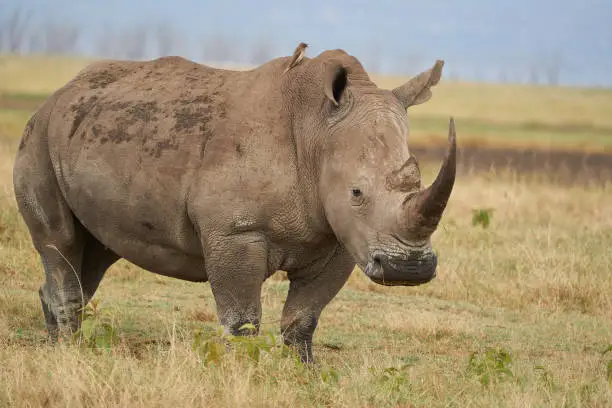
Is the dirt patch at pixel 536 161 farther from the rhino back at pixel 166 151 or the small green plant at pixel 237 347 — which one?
the small green plant at pixel 237 347

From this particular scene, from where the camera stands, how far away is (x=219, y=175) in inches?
242

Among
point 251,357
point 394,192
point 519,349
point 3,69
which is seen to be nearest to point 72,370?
point 251,357

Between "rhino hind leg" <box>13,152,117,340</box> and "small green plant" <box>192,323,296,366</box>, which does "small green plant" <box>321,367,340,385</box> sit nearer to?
"small green plant" <box>192,323,296,366</box>

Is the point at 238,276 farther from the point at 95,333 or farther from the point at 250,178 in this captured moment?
the point at 95,333

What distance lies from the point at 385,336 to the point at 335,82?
2.83m

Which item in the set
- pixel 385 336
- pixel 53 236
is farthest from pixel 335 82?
pixel 385 336

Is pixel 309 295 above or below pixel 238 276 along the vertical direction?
below

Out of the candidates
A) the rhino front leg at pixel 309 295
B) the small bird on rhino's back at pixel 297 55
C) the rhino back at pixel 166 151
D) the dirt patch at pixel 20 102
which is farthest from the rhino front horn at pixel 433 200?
the dirt patch at pixel 20 102

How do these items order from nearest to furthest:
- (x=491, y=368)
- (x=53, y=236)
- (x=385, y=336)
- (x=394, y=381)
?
(x=394, y=381) → (x=491, y=368) → (x=53, y=236) → (x=385, y=336)

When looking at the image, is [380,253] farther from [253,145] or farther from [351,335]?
[351,335]

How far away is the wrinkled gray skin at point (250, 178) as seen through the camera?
580cm

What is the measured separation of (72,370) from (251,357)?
95cm

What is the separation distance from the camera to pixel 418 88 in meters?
6.46

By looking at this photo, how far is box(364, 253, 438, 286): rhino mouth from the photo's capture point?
5.51m
